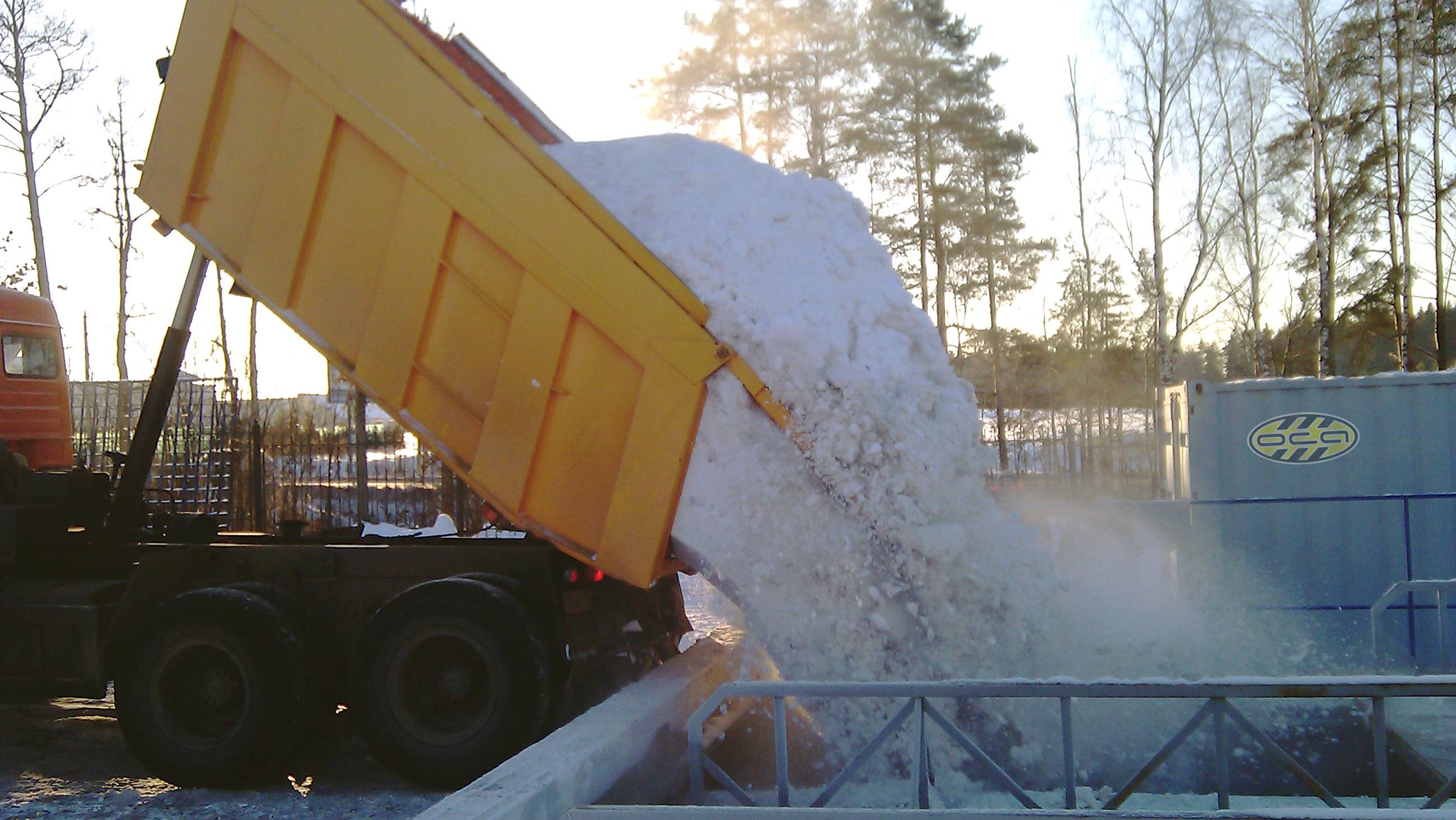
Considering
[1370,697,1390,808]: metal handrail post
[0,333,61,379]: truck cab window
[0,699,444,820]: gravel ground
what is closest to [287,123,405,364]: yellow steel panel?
[0,699,444,820]: gravel ground

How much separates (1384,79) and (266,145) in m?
25.2

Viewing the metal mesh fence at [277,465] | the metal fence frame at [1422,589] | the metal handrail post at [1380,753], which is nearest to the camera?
the metal handrail post at [1380,753]

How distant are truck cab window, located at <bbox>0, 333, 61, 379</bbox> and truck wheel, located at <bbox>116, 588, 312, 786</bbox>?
263 centimetres

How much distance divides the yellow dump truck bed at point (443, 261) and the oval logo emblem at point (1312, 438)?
5.91 m

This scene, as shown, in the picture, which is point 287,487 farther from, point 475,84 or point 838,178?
point 838,178

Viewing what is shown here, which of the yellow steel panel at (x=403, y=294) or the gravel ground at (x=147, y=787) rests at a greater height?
the yellow steel panel at (x=403, y=294)

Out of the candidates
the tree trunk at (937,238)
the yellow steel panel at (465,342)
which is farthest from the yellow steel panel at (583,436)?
the tree trunk at (937,238)

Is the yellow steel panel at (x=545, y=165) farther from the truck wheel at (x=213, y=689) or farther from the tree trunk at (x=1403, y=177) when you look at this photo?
the tree trunk at (x=1403, y=177)

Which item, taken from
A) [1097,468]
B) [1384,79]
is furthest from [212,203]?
[1384,79]

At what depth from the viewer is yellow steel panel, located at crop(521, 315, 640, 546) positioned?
16.3 feet

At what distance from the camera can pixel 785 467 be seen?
184 inches

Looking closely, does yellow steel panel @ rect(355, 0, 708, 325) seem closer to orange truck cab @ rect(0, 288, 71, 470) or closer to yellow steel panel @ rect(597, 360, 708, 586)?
yellow steel panel @ rect(597, 360, 708, 586)

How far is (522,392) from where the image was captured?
16.6 ft

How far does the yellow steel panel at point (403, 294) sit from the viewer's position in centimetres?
516
